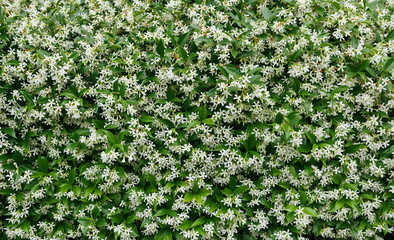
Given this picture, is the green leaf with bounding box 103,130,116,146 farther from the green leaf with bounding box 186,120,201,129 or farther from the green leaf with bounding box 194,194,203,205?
the green leaf with bounding box 194,194,203,205

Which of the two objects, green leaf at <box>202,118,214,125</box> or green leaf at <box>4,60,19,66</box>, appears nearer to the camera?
green leaf at <box>202,118,214,125</box>

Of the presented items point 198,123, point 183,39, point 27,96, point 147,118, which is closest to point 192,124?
point 198,123

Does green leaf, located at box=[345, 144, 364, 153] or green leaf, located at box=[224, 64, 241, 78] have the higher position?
green leaf, located at box=[224, 64, 241, 78]

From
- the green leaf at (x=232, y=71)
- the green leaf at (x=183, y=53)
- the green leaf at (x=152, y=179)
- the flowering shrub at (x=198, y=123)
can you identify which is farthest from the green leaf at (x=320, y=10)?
the green leaf at (x=152, y=179)

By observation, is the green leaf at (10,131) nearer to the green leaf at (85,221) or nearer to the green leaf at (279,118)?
the green leaf at (85,221)

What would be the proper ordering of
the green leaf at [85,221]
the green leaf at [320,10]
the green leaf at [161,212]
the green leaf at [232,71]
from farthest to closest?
1. the green leaf at [320,10]
2. the green leaf at [85,221]
3. the green leaf at [161,212]
4. the green leaf at [232,71]

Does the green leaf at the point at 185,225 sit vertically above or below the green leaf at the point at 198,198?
below

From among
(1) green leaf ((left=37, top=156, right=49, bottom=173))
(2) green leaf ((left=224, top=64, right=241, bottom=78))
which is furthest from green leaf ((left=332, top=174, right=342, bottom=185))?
(1) green leaf ((left=37, top=156, right=49, bottom=173))
